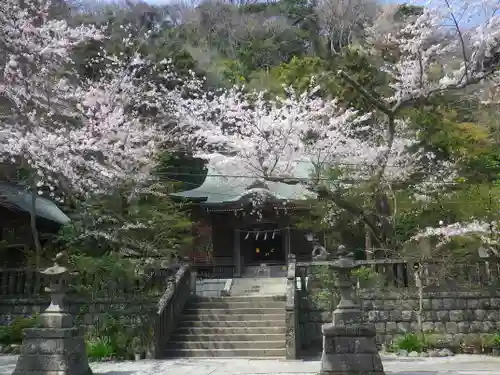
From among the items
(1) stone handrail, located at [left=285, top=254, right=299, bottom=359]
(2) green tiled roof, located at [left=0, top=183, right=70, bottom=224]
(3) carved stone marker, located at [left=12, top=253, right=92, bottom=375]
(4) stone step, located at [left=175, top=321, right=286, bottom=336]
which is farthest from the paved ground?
Result: (2) green tiled roof, located at [left=0, top=183, right=70, bottom=224]

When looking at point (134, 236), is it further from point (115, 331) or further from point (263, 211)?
point (263, 211)

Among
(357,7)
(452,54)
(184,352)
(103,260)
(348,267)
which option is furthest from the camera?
(357,7)

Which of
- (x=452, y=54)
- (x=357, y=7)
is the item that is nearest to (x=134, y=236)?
(x=452, y=54)

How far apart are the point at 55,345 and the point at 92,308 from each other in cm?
491

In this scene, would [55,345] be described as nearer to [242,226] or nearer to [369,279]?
[369,279]

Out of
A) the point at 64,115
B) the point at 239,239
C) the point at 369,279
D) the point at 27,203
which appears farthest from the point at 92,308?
the point at 239,239

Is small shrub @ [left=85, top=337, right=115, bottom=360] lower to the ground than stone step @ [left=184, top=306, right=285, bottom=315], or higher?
lower

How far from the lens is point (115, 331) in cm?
1349

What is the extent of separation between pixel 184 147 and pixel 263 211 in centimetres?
457

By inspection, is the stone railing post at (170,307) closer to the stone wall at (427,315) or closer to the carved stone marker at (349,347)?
the stone wall at (427,315)

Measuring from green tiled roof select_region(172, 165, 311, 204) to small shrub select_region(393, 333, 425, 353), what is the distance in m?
8.76

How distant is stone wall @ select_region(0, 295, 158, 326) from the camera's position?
1371cm

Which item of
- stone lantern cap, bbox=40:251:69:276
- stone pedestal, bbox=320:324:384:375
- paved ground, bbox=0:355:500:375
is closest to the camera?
stone pedestal, bbox=320:324:384:375

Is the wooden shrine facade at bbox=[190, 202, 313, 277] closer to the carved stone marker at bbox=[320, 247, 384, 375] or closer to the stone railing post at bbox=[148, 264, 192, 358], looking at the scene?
the stone railing post at bbox=[148, 264, 192, 358]
